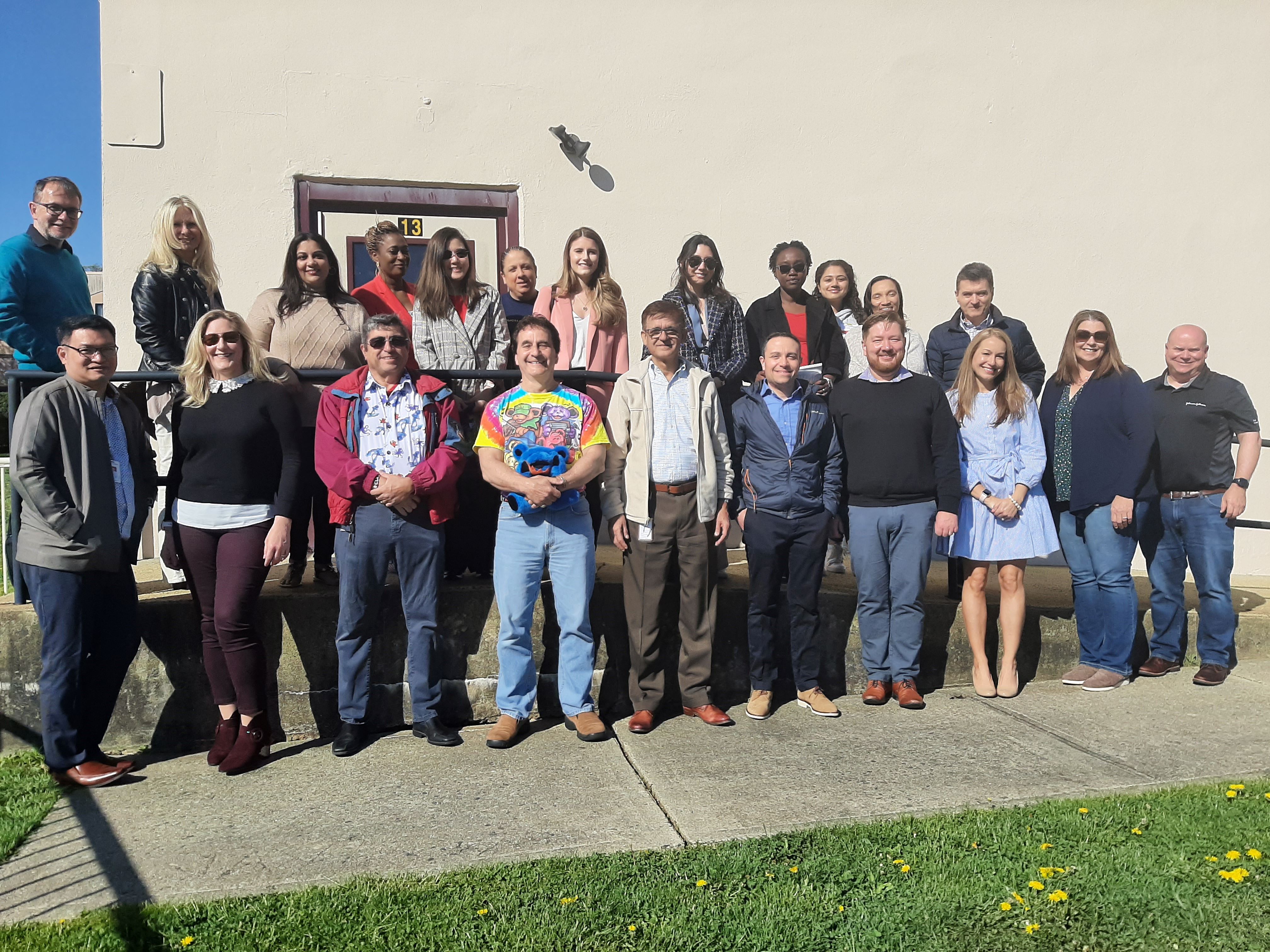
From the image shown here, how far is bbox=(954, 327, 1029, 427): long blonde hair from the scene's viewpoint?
15.6 ft

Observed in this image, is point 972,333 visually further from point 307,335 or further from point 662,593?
point 307,335

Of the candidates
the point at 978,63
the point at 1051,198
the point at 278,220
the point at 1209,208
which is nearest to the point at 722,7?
the point at 978,63

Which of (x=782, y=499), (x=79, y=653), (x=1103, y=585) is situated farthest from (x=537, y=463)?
(x=1103, y=585)

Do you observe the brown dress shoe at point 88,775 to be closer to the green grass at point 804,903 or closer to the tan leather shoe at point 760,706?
the green grass at point 804,903

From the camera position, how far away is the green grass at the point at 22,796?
11.0ft

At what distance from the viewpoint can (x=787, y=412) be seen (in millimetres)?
4523

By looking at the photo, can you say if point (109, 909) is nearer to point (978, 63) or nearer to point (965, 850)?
point (965, 850)

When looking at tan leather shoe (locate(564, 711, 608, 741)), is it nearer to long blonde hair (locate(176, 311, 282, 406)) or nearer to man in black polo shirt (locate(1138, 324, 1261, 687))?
long blonde hair (locate(176, 311, 282, 406))

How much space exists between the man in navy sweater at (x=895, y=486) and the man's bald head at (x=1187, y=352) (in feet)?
4.62

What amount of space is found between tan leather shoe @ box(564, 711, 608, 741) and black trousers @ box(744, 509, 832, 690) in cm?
74

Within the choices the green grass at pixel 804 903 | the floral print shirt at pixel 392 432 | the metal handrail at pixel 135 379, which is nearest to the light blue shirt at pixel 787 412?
the metal handrail at pixel 135 379

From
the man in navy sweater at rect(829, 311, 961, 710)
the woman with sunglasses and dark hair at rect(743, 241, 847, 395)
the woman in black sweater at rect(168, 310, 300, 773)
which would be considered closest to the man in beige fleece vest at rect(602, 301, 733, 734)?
the man in navy sweater at rect(829, 311, 961, 710)

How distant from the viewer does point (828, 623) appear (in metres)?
4.98

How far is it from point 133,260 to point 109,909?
177 inches
